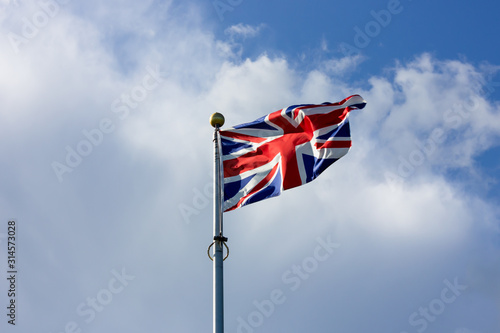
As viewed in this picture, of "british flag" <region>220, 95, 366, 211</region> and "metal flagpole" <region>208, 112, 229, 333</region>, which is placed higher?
"british flag" <region>220, 95, 366, 211</region>

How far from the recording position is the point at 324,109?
20.0 m

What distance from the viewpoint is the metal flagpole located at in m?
15.6

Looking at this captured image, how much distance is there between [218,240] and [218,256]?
0.43m

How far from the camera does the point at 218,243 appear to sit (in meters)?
16.7

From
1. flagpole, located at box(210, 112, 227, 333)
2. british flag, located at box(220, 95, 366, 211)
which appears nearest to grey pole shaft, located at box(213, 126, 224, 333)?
flagpole, located at box(210, 112, 227, 333)

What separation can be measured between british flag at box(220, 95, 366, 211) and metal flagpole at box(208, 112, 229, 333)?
20.2 inches

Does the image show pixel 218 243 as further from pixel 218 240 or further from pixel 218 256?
pixel 218 256

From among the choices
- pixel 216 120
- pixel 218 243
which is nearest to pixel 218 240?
pixel 218 243

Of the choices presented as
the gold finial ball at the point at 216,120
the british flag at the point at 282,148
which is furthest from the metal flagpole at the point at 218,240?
the british flag at the point at 282,148

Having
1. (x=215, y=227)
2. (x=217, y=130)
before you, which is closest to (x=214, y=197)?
(x=215, y=227)

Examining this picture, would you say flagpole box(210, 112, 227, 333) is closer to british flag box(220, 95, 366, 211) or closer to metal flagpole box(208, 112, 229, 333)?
metal flagpole box(208, 112, 229, 333)

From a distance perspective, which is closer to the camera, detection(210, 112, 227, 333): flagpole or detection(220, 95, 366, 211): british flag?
detection(210, 112, 227, 333): flagpole

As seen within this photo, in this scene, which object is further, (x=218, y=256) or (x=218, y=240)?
(x=218, y=240)

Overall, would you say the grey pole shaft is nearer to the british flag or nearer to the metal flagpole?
the metal flagpole
